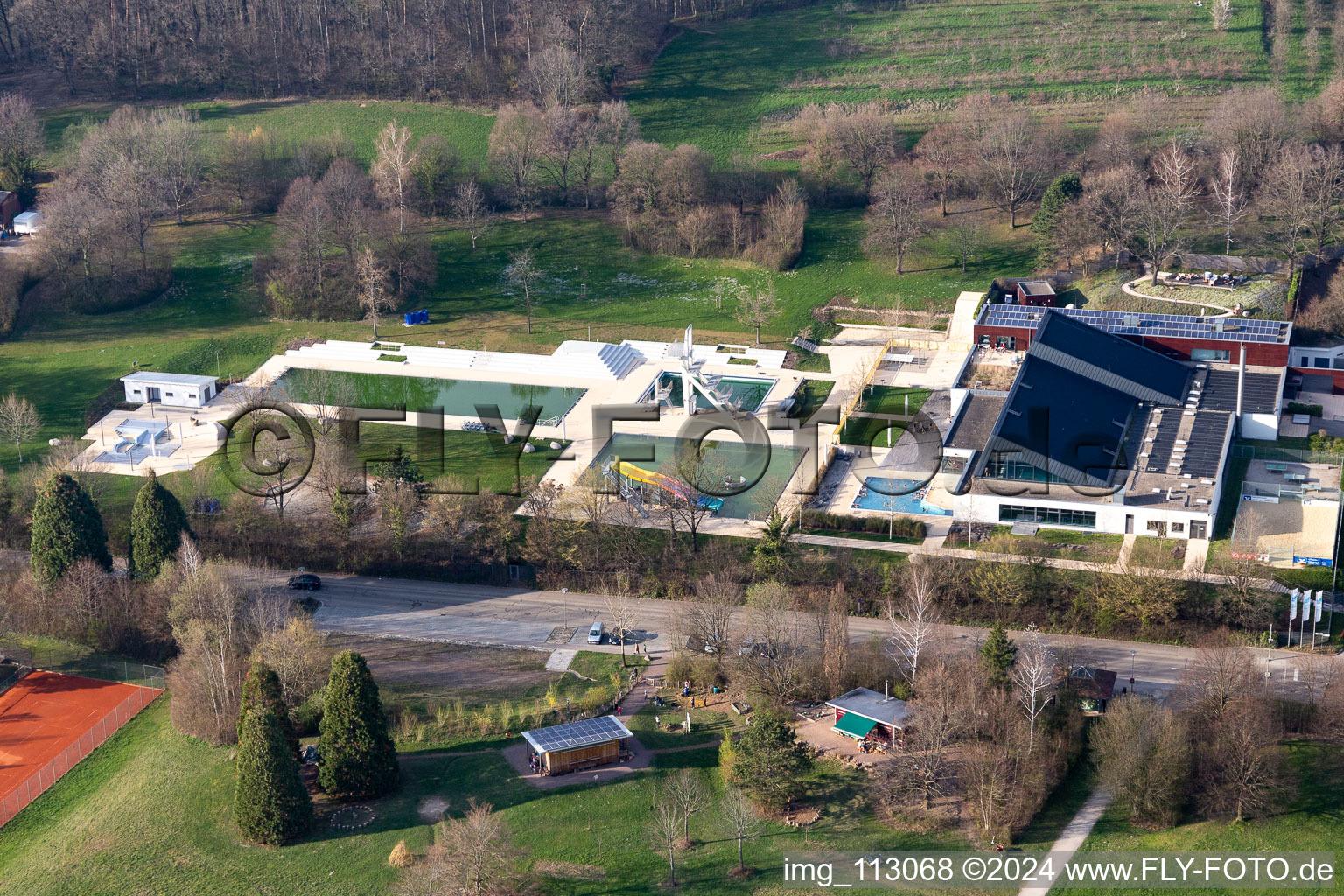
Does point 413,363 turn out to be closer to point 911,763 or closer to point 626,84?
point 626,84

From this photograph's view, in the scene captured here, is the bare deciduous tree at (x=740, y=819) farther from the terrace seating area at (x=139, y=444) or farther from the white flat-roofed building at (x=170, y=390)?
the white flat-roofed building at (x=170, y=390)

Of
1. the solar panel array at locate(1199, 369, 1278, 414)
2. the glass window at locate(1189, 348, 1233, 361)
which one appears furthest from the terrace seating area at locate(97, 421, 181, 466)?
the glass window at locate(1189, 348, 1233, 361)

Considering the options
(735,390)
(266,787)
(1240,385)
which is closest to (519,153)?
(735,390)

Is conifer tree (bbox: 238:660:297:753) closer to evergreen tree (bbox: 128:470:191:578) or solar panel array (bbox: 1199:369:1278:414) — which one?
evergreen tree (bbox: 128:470:191:578)

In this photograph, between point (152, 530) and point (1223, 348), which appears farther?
point (1223, 348)

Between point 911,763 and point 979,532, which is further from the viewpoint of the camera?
point 979,532

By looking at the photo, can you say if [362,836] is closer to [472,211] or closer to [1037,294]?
[1037,294]

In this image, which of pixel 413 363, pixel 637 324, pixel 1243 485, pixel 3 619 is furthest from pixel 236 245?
pixel 1243 485
